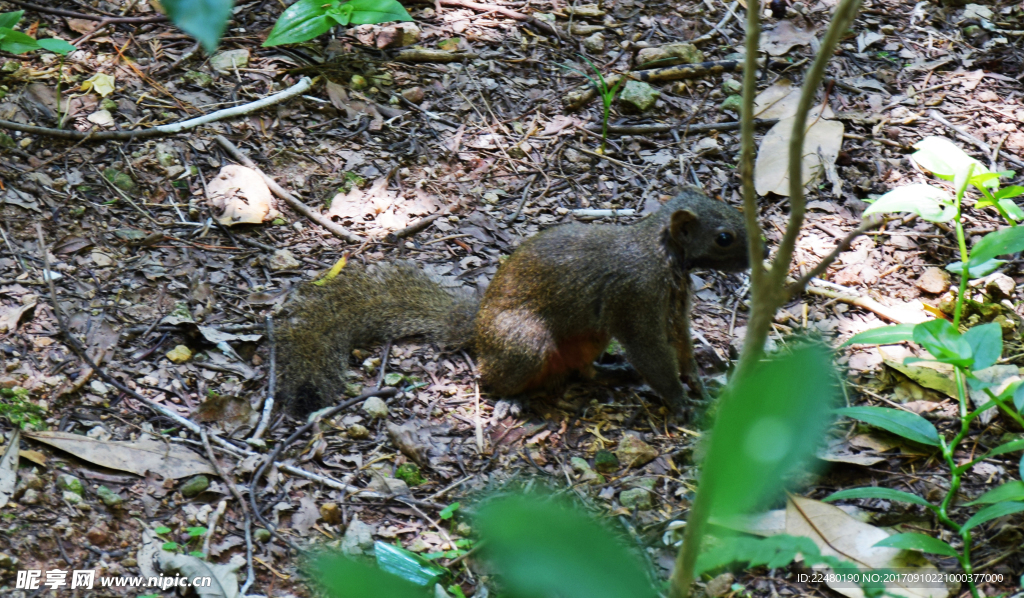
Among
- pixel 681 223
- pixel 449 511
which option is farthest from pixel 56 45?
pixel 681 223

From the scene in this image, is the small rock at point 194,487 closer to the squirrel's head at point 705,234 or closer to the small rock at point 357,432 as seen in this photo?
the small rock at point 357,432

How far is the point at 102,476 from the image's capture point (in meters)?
3.80

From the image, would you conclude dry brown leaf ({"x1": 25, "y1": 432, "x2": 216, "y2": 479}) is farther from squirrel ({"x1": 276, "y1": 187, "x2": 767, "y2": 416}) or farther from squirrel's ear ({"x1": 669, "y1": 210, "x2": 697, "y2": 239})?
squirrel's ear ({"x1": 669, "y1": 210, "x2": 697, "y2": 239})

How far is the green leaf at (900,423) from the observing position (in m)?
3.77

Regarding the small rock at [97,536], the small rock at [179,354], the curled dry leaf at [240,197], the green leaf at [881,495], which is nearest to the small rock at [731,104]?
the curled dry leaf at [240,197]

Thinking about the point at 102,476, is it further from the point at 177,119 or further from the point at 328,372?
the point at 177,119

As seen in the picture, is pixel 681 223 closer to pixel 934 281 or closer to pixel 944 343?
pixel 944 343

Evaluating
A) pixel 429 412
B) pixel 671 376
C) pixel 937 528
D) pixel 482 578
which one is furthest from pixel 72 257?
pixel 937 528

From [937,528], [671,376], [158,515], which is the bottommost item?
[158,515]

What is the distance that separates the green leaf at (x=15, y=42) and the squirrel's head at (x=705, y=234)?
402 cm

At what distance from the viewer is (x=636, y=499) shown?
4117 millimetres

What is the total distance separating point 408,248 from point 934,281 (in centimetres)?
351

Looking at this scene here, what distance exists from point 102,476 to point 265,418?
32.9 inches

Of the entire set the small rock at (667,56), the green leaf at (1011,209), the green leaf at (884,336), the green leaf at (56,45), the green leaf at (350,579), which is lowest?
the green leaf at (56,45)
